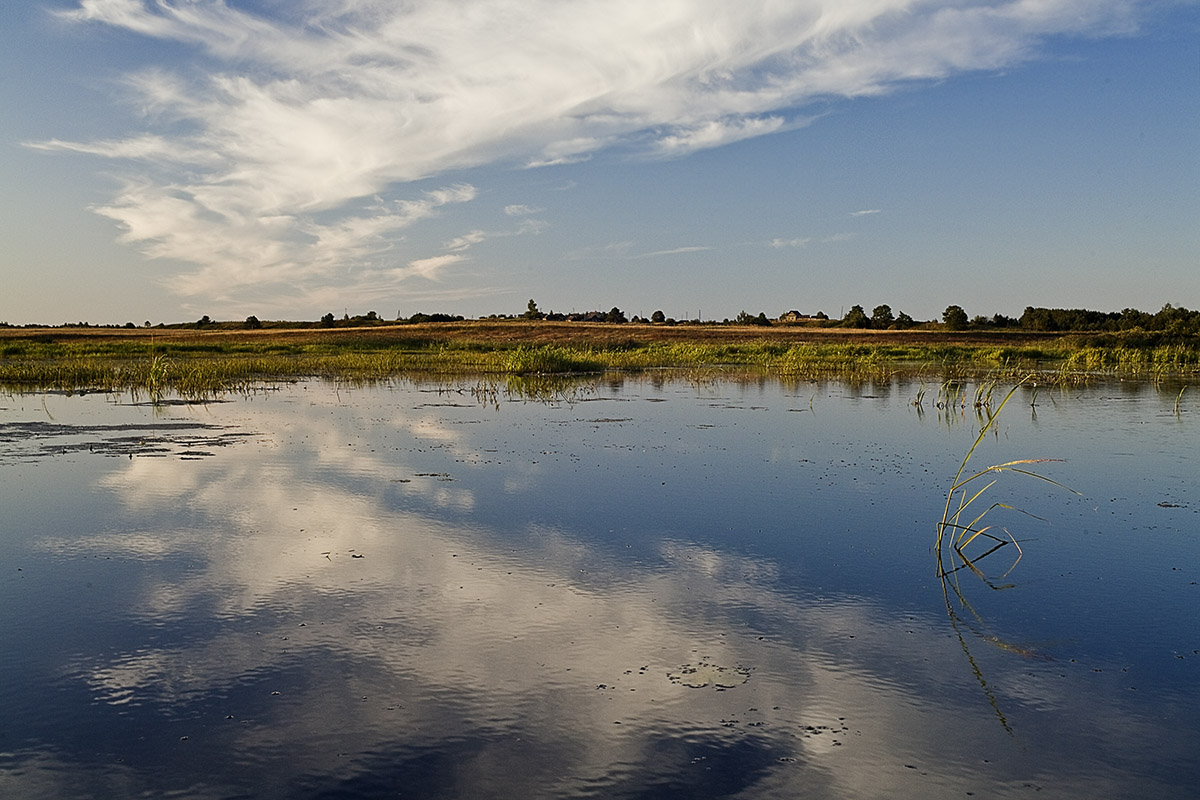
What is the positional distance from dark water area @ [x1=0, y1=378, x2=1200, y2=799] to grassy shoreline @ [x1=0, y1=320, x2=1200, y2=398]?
907cm

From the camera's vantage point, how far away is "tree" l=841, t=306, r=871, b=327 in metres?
78.4

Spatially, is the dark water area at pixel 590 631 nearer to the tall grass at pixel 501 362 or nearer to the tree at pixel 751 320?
the tall grass at pixel 501 362

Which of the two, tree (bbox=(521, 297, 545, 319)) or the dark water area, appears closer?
the dark water area

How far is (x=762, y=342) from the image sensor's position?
57.4m

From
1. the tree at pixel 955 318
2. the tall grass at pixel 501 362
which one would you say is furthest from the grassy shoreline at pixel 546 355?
the tree at pixel 955 318

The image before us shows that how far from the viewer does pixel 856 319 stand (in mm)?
79375

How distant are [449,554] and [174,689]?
314cm

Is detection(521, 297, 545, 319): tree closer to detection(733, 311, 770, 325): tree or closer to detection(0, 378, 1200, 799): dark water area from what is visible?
detection(733, 311, 770, 325): tree

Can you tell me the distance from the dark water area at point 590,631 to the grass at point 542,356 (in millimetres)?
12043

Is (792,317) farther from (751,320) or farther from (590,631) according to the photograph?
(590,631)

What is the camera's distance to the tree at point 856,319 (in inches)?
3088

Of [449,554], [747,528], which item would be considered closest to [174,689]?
[449,554]

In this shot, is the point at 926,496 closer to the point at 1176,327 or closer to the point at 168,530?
the point at 168,530

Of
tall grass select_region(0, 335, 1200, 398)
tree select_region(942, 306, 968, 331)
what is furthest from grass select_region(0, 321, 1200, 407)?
tree select_region(942, 306, 968, 331)
